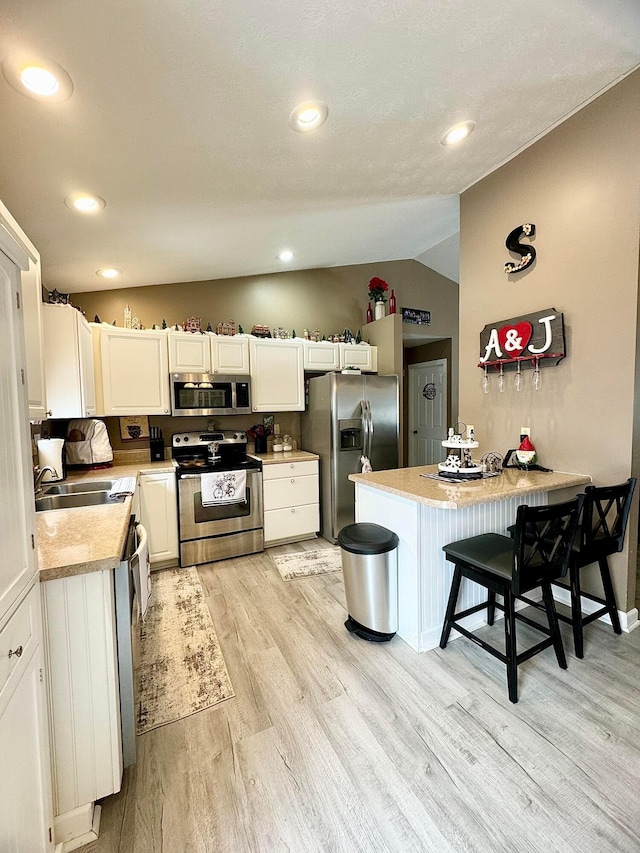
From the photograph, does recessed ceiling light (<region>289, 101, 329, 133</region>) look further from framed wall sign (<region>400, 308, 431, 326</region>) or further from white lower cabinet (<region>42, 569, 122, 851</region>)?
framed wall sign (<region>400, 308, 431, 326</region>)

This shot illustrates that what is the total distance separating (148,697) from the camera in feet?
5.84

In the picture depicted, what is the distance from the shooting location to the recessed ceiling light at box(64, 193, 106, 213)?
1.92m

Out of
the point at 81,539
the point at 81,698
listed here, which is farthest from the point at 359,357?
the point at 81,698

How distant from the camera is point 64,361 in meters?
2.40

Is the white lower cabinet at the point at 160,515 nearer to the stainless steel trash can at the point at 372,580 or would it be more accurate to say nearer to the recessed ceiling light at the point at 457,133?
the stainless steel trash can at the point at 372,580

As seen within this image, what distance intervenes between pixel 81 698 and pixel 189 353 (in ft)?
9.04

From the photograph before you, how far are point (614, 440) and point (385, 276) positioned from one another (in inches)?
134

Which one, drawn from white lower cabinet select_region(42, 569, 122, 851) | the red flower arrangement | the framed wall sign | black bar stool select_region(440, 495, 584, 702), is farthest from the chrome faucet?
the framed wall sign

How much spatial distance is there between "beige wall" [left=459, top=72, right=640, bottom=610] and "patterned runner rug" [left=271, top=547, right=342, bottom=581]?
1.77 m

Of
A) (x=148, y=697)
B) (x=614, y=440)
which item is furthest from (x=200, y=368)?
(x=614, y=440)

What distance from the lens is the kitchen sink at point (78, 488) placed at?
2.38 meters

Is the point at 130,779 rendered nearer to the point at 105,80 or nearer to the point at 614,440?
the point at 105,80

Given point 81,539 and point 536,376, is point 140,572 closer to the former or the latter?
point 81,539

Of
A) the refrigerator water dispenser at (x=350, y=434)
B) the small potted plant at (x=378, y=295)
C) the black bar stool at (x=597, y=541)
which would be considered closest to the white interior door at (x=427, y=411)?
the small potted plant at (x=378, y=295)
